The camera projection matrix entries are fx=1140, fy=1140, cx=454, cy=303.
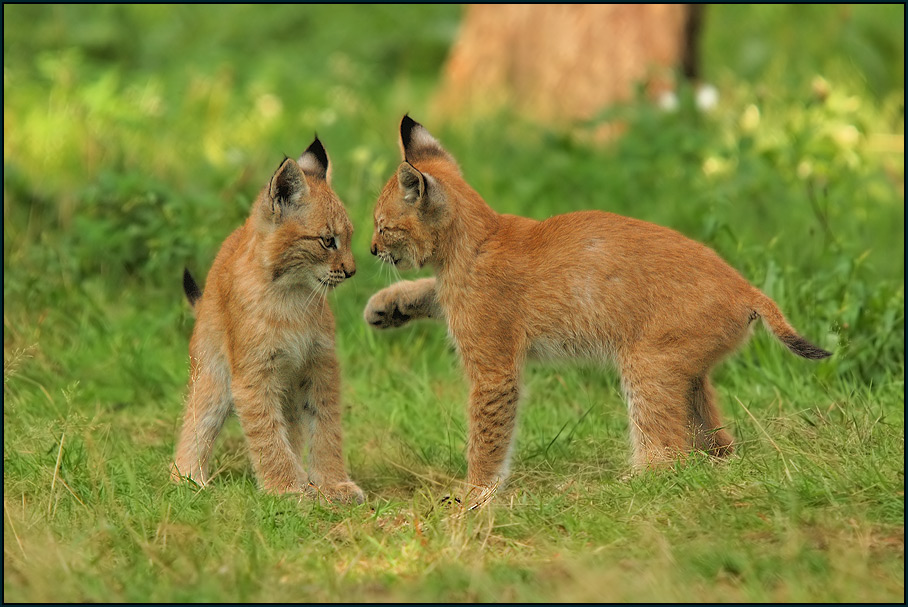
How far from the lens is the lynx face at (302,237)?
5.47m

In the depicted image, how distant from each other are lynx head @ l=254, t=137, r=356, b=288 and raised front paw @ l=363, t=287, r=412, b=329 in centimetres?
67

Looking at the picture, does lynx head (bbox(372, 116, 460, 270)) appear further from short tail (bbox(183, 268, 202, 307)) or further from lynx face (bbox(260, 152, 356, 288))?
short tail (bbox(183, 268, 202, 307))

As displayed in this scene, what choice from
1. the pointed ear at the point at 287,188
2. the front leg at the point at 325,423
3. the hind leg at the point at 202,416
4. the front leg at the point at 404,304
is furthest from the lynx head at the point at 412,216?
the hind leg at the point at 202,416

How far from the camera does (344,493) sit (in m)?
5.50

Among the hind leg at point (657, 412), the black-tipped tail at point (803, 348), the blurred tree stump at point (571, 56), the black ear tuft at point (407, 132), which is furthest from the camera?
the blurred tree stump at point (571, 56)

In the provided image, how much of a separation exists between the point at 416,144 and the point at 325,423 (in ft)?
5.14

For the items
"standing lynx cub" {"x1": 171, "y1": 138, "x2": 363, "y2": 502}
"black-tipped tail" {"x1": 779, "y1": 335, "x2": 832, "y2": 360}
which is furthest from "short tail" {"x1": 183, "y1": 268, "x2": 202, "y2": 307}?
"black-tipped tail" {"x1": 779, "y1": 335, "x2": 832, "y2": 360}

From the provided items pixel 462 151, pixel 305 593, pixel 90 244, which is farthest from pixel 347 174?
pixel 305 593

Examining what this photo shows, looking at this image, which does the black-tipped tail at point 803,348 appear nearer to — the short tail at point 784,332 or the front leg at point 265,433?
the short tail at point 784,332

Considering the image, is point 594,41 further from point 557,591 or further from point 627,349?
point 557,591

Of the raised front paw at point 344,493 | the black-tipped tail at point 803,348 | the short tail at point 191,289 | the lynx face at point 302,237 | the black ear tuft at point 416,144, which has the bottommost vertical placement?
the raised front paw at point 344,493

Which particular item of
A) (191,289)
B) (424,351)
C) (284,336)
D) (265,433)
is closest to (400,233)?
(284,336)

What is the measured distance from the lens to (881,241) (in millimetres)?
8758

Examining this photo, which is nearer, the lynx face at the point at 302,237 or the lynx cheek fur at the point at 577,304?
the lynx cheek fur at the point at 577,304
